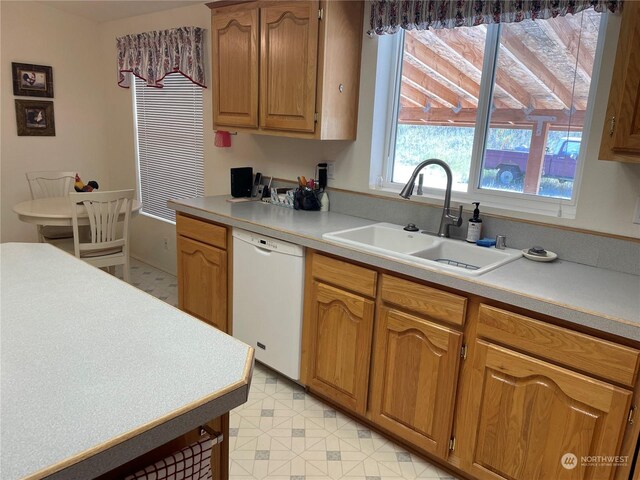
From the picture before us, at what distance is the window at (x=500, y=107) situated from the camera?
6.70 ft

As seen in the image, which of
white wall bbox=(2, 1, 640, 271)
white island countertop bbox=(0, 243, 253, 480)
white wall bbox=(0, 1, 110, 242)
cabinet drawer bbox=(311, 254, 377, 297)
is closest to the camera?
white island countertop bbox=(0, 243, 253, 480)

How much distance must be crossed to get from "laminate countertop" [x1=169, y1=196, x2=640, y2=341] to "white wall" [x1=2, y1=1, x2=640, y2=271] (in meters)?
0.28

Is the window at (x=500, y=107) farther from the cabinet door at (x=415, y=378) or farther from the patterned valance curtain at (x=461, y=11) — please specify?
the cabinet door at (x=415, y=378)

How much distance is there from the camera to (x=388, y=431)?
7.14 ft

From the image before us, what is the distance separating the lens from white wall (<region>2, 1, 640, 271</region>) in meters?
1.90

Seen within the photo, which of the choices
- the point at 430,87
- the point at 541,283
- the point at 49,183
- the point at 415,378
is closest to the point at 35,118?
the point at 49,183

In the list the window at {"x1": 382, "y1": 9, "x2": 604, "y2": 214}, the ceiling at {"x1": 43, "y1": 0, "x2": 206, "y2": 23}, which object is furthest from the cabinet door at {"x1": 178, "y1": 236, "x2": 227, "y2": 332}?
the ceiling at {"x1": 43, "y1": 0, "x2": 206, "y2": 23}

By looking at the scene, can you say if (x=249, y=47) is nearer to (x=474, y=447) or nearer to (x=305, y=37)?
(x=305, y=37)

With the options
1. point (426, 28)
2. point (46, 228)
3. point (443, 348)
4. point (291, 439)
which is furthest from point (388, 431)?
point (46, 228)

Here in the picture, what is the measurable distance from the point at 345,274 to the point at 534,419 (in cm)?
93

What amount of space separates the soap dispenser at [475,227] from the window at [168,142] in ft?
7.90

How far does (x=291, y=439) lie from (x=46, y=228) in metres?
2.70

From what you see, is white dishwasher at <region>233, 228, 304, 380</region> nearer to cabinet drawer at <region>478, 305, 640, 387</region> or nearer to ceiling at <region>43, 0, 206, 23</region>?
cabinet drawer at <region>478, 305, 640, 387</region>

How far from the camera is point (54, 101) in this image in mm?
4352
